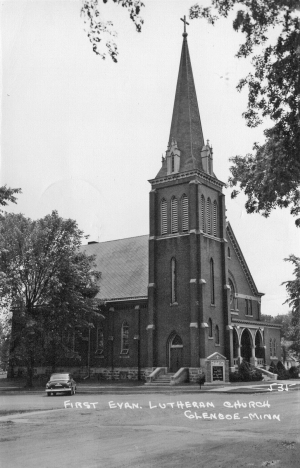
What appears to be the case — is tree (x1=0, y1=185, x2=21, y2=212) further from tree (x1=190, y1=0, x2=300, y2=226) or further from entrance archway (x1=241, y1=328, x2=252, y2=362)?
entrance archway (x1=241, y1=328, x2=252, y2=362)

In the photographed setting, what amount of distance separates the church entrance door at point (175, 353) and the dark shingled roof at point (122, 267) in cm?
500

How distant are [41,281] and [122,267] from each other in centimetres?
1292

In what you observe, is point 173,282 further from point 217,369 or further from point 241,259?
point 241,259

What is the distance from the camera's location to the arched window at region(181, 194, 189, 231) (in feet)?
141

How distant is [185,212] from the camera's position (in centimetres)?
4344

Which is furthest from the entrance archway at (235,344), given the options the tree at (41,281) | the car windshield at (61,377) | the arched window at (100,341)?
the car windshield at (61,377)

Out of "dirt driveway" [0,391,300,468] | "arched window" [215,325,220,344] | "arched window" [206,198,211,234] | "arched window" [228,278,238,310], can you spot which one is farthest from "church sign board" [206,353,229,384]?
"dirt driveway" [0,391,300,468]

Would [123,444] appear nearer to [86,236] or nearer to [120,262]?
[86,236]

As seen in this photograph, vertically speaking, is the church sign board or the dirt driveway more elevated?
the church sign board

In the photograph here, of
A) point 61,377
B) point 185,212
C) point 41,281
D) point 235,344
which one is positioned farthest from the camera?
point 235,344

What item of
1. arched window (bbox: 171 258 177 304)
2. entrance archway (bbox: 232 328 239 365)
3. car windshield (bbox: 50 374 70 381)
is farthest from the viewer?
entrance archway (bbox: 232 328 239 365)

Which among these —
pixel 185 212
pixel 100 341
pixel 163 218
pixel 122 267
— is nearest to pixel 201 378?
pixel 100 341

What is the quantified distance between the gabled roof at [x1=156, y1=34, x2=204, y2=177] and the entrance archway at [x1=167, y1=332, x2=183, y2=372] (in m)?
13.8

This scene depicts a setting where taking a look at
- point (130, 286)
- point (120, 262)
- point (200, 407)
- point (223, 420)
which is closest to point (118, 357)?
point (130, 286)
